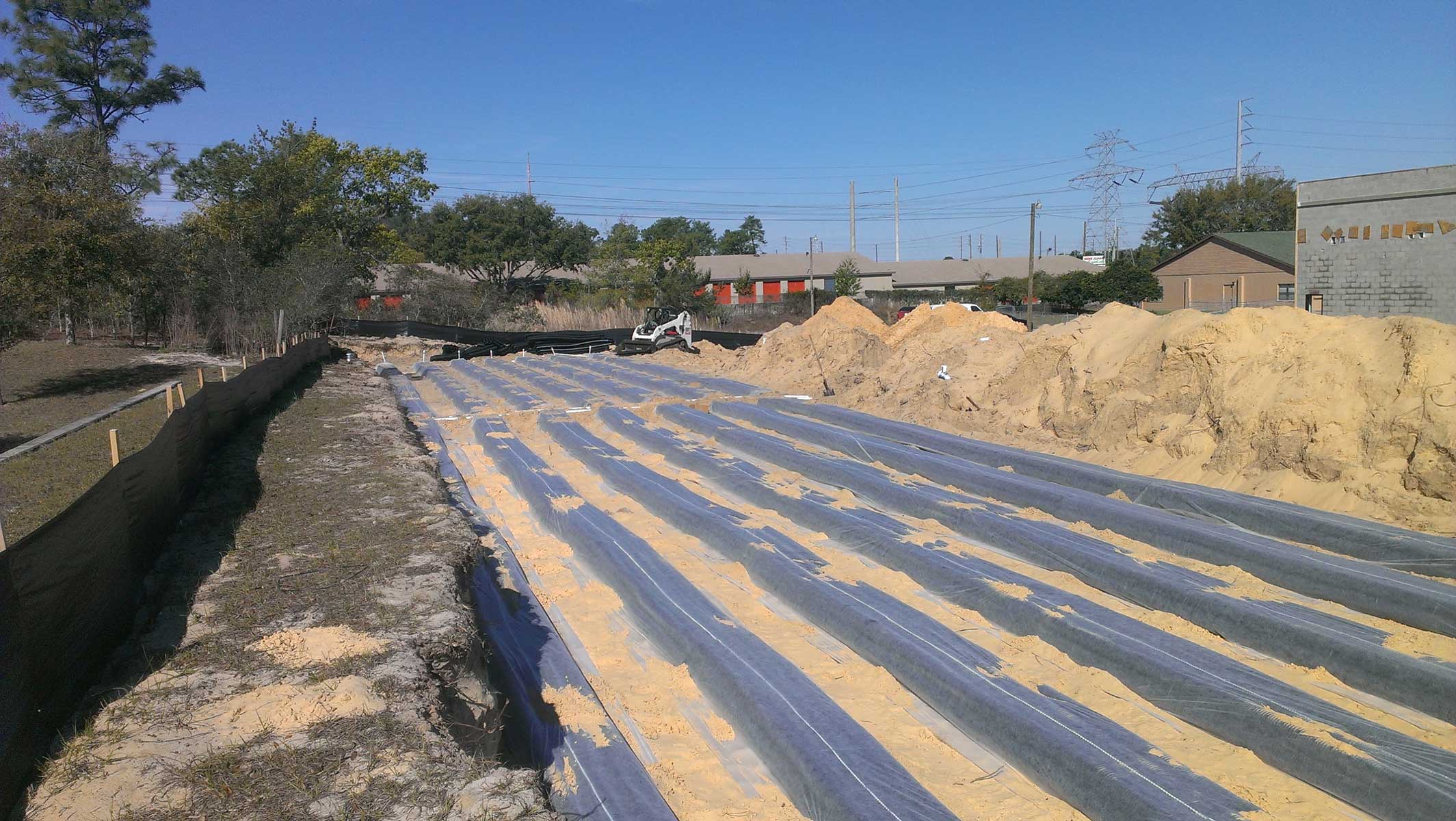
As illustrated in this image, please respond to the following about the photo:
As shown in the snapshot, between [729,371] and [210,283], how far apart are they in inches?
587

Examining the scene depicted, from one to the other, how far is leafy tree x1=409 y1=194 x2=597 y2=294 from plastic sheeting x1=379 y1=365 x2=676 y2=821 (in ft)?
135

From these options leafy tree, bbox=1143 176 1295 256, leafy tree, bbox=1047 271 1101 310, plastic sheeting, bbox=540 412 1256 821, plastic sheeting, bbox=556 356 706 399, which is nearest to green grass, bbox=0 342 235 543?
plastic sheeting, bbox=540 412 1256 821

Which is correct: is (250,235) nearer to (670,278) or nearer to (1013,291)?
(670,278)

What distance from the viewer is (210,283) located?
22.8 meters

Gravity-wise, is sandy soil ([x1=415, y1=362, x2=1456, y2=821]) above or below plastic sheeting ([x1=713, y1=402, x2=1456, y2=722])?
below

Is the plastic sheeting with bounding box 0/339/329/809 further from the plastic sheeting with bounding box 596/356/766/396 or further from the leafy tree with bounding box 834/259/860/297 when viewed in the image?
the leafy tree with bounding box 834/259/860/297

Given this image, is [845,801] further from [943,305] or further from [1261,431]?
[943,305]

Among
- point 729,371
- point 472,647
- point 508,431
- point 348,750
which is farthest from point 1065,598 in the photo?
point 729,371

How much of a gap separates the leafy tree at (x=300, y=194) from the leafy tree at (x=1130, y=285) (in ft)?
97.1

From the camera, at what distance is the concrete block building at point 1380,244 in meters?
13.7

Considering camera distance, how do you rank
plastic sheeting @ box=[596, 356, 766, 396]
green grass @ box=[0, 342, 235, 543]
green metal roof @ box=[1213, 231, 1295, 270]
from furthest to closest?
green metal roof @ box=[1213, 231, 1295, 270] < plastic sheeting @ box=[596, 356, 766, 396] < green grass @ box=[0, 342, 235, 543]

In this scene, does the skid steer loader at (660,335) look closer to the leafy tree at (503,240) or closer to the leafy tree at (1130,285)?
the leafy tree at (1130,285)

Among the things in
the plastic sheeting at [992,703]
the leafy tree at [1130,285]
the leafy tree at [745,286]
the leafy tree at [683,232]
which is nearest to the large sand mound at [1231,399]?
the plastic sheeting at [992,703]

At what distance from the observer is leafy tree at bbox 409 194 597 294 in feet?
153
